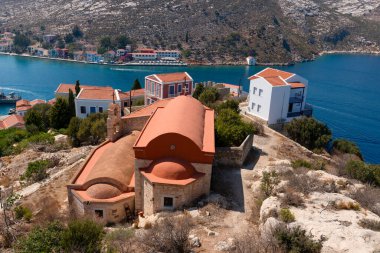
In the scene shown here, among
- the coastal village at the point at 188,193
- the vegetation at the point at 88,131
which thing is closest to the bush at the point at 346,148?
the coastal village at the point at 188,193

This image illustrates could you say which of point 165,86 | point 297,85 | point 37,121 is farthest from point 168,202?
point 37,121

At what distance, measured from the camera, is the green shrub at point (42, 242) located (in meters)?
11.2

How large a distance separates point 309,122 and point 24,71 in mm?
86238

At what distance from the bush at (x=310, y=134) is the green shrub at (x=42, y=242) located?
83.2 feet

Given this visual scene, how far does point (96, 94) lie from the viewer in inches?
1690

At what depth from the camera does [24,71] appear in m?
96.1

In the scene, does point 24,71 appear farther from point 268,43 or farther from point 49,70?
point 268,43

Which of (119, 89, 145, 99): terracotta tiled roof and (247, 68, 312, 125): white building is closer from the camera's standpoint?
(247, 68, 312, 125): white building

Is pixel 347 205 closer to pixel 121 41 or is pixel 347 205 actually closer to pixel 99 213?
pixel 99 213

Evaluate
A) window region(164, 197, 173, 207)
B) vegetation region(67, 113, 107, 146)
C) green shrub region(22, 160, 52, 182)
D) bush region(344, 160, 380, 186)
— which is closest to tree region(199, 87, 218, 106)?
vegetation region(67, 113, 107, 146)

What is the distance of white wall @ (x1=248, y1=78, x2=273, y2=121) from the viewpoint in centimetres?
3509

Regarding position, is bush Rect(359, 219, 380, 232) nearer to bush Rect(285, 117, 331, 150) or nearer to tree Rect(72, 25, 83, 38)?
bush Rect(285, 117, 331, 150)

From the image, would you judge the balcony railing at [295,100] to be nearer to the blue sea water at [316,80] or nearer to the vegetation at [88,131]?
the blue sea water at [316,80]

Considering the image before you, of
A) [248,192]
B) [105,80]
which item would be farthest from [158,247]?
[105,80]
